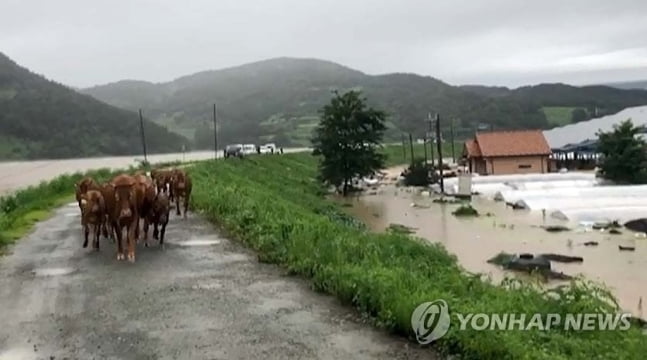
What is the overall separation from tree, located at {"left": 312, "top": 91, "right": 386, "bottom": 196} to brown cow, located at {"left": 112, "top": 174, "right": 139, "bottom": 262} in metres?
35.0

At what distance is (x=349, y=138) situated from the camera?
4669 cm

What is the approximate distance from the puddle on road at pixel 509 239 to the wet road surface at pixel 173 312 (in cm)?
873

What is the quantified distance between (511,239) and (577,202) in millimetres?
9975

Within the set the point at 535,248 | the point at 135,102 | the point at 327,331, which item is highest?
the point at 135,102

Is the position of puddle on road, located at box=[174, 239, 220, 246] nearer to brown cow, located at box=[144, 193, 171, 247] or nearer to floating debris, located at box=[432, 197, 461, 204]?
brown cow, located at box=[144, 193, 171, 247]

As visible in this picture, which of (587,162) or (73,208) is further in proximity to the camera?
(587,162)

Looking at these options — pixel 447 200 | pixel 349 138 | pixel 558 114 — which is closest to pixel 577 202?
pixel 447 200

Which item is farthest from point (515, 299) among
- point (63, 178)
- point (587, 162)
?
point (587, 162)

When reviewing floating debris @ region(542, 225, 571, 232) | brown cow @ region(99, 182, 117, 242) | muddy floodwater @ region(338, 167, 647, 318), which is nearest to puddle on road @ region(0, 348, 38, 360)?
brown cow @ region(99, 182, 117, 242)

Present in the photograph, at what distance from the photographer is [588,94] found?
→ 150875 mm

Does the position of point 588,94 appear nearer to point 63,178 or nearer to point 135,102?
point 135,102

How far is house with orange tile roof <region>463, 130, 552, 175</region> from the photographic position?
55.8 m

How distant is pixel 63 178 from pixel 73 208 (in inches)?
351

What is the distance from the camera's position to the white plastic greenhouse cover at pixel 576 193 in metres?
38.3
